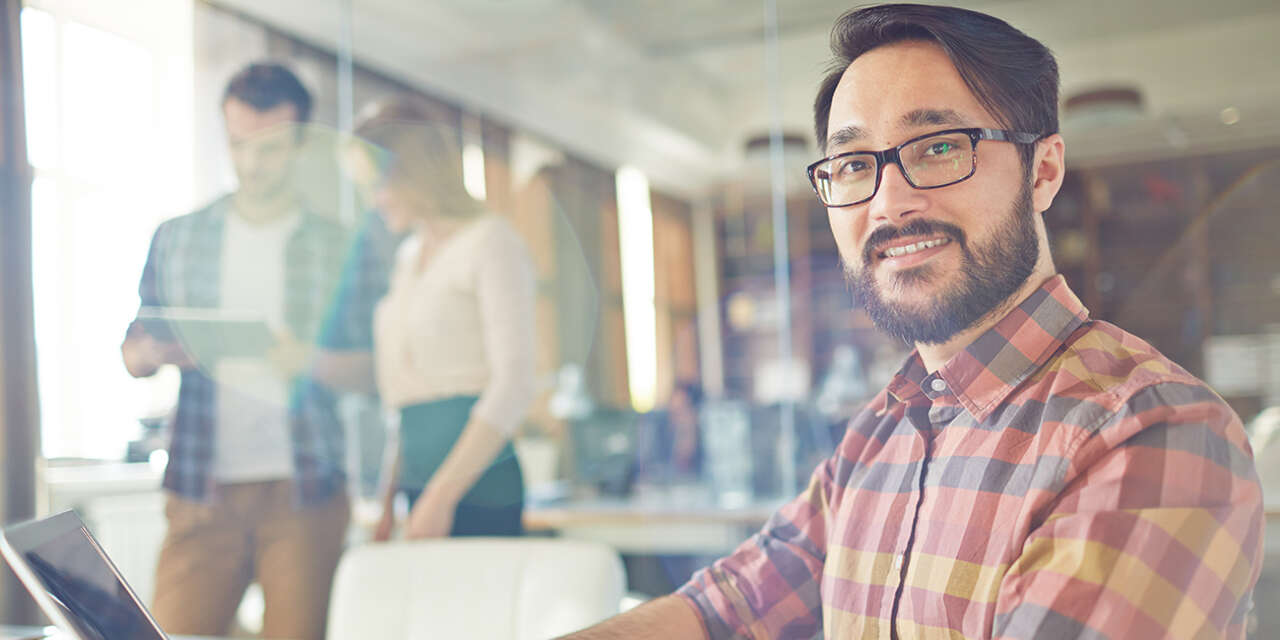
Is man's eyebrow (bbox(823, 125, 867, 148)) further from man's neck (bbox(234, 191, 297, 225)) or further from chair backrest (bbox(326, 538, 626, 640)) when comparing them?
man's neck (bbox(234, 191, 297, 225))

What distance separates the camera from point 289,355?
106 inches

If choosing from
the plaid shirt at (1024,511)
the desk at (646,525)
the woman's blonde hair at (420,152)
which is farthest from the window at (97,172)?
the plaid shirt at (1024,511)

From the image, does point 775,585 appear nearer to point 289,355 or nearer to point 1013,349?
point 1013,349

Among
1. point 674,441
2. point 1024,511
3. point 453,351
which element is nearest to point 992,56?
point 1024,511

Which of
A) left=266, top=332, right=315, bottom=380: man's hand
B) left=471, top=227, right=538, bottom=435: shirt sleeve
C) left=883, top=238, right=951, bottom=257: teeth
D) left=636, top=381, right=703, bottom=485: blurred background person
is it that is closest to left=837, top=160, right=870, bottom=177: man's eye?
left=883, top=238, right=951, bottom=257: teeth

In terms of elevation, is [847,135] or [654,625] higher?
[847,135]

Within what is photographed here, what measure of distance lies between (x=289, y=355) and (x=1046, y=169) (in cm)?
219

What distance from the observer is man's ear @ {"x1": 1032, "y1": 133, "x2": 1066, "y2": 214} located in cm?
108

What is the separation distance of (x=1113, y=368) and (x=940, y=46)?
0.41 m

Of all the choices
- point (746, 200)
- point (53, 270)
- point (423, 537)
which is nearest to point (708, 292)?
point (746, 200)

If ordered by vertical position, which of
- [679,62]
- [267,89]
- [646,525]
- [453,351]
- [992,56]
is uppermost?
[679,62]

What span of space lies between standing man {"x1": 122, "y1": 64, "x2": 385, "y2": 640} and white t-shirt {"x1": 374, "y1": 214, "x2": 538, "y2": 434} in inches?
12.0

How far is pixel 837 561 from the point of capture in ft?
3.74

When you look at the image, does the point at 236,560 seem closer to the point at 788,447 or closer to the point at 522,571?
the point at 522,571
